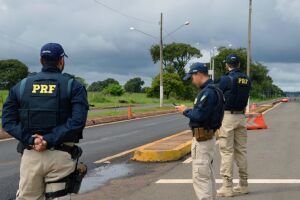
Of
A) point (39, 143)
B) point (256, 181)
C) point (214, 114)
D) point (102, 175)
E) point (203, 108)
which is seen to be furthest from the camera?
point (102, 175)

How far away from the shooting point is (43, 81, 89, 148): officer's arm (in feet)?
15.1

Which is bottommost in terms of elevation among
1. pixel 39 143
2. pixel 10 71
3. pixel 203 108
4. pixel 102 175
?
pixel 102 175

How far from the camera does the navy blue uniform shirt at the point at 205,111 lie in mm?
6055

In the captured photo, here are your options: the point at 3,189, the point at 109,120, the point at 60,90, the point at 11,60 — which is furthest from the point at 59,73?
the point at 11,60

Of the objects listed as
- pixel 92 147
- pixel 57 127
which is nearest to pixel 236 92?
pixel 57 127

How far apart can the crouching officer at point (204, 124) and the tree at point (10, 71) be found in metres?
93.8

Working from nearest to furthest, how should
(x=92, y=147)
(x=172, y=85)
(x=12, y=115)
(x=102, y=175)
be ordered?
1. (x=12, y=115)
2. (x=102, y=175)
3. (x=92, y=147)
4. (x=172, y=85)

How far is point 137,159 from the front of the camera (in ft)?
39.0

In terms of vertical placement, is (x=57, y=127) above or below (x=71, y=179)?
above

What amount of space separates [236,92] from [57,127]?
3.97 m

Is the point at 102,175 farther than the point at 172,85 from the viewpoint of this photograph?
No

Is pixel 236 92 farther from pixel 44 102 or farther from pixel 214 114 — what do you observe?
pixel 44 102

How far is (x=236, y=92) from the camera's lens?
317 inches

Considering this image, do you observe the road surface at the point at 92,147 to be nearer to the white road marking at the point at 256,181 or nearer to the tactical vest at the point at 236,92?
the white road marking at the point at 256,181
